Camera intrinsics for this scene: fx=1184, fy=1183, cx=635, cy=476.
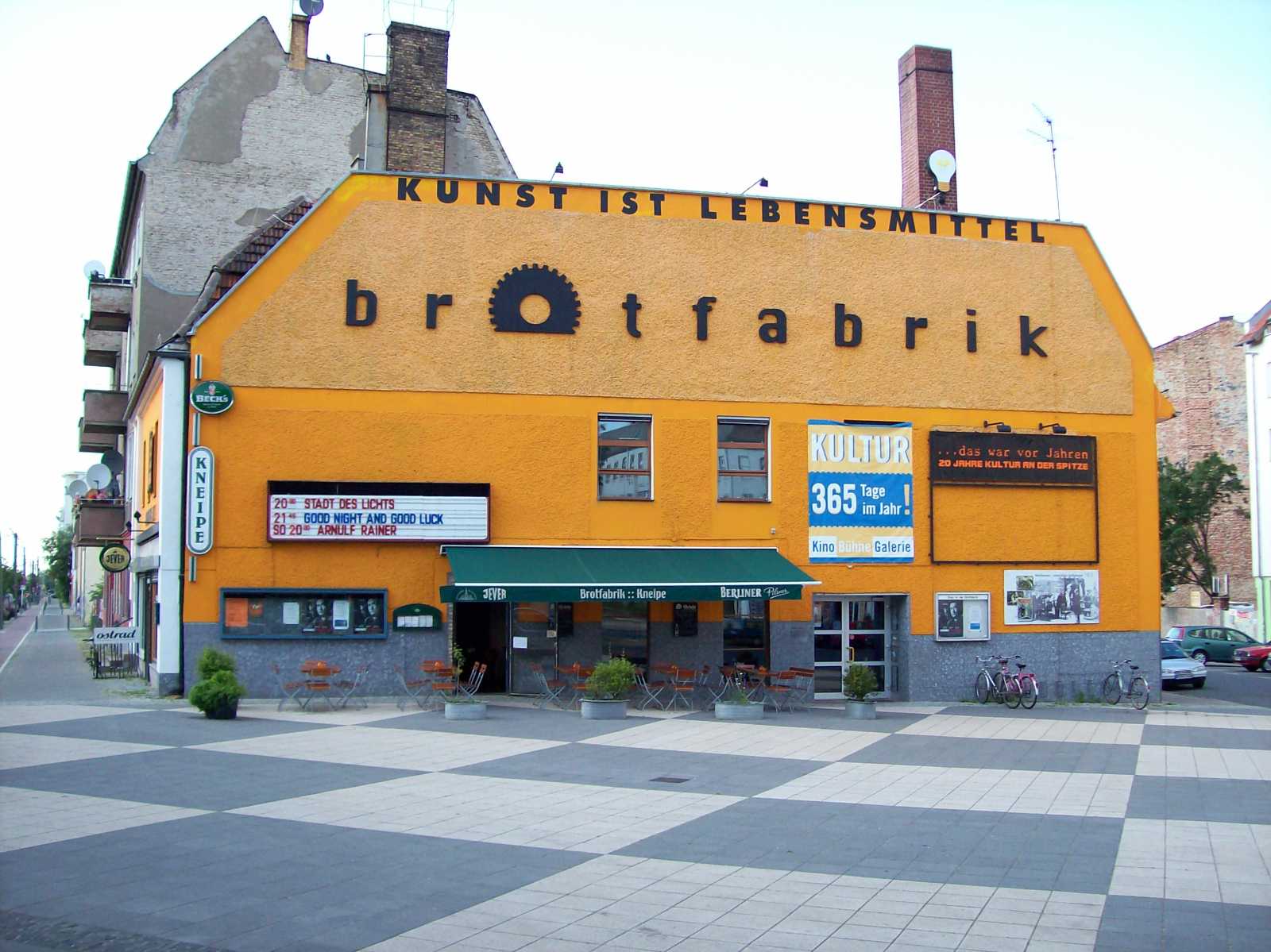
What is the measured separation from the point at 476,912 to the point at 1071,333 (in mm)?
19848

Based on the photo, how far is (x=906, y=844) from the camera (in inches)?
398

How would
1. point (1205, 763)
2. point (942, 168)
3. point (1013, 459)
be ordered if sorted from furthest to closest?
point (942, 168) < point (1013, 459) < point (1205, 763)

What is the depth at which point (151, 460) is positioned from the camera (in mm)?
23984

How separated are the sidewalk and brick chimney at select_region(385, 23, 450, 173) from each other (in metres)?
11.8

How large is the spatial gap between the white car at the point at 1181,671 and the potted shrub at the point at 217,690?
861 inches

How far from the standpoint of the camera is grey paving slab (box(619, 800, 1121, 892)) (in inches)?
360

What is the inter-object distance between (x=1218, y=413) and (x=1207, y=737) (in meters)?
41.6

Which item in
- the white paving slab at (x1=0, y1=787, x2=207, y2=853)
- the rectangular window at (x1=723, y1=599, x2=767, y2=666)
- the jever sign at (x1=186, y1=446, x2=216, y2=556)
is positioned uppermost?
the jever sign at (x1=186, y1=446, x2=216, y2=556)

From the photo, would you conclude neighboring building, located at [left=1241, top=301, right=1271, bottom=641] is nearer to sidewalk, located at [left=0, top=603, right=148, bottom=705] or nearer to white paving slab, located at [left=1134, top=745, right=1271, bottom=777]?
white paving slab, located at [left=1134, top=745, right=1271, bottom=777]

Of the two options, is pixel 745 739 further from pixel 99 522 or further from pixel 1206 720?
pixel 99 522

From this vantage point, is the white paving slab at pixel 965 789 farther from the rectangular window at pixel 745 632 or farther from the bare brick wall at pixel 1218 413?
the bare brick wall at pixel 1218 413

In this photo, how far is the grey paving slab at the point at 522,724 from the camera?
17.1 meters

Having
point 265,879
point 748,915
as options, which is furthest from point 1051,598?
point 265,879

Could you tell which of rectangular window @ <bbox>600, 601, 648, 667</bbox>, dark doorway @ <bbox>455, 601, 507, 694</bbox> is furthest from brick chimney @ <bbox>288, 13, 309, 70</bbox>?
rectangular window @ <bbox>600, 601, 648, 667</bbox>
